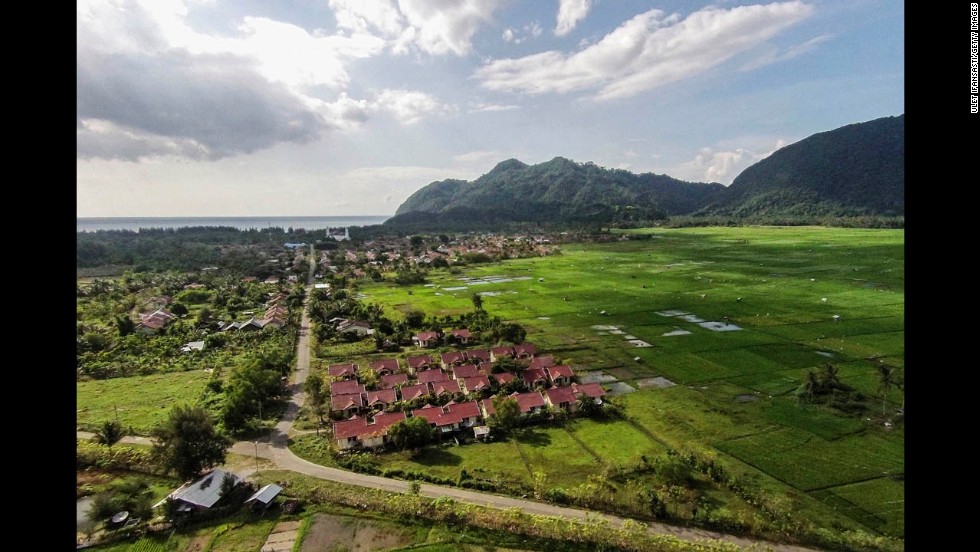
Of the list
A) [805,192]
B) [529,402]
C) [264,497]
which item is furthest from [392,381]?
[805,192]

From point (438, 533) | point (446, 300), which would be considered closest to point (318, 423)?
point (438, 533)

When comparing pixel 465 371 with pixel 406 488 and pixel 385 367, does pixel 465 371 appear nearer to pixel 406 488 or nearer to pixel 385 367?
pixel 385 367

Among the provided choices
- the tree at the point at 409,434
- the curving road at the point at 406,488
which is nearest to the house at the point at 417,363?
the curving road at the point at 406,488

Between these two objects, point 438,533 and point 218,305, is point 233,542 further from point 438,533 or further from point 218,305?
point 218,305

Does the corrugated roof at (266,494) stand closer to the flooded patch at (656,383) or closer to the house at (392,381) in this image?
the house at (392,381)

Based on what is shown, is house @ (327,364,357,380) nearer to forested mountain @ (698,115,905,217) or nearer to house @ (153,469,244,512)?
house @ (153,469,244,512)

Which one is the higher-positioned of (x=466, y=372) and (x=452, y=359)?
(x=452, y=359)
